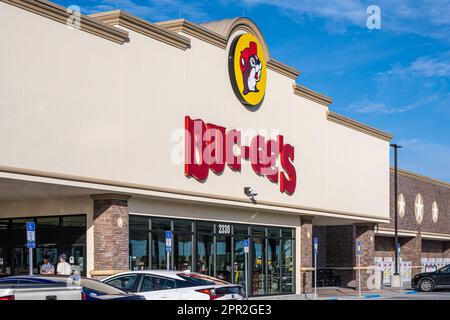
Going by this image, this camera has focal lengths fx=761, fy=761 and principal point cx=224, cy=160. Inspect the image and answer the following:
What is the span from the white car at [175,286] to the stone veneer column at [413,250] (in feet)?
130

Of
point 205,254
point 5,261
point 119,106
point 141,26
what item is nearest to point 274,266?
point 205,254

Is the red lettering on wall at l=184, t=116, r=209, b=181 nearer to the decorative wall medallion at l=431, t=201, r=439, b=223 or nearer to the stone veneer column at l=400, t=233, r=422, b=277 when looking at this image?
the stone veneer column at l=400, t=233, r=422, b=277

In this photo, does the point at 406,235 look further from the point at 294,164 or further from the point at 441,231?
the point at 294,164

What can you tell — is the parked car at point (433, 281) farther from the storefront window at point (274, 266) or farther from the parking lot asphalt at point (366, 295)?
the storefront window at point (274, 266)

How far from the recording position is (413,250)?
55969mm

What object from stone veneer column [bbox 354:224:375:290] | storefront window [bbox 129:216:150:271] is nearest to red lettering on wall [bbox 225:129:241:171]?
storefront window [bbox 129:216:150:271]

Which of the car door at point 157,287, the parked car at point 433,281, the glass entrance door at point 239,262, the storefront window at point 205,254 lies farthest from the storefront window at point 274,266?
the car door at point 157,287

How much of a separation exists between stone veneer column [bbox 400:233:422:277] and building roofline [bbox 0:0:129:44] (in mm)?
36794

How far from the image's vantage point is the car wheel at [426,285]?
40.0 meters

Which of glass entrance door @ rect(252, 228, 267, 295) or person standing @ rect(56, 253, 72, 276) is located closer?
person standing @ rect(56, 253, 72, 276)

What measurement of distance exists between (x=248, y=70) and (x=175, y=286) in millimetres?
15244

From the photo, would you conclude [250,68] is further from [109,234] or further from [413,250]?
[413,250]

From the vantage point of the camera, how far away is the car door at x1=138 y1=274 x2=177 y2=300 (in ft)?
58.1
